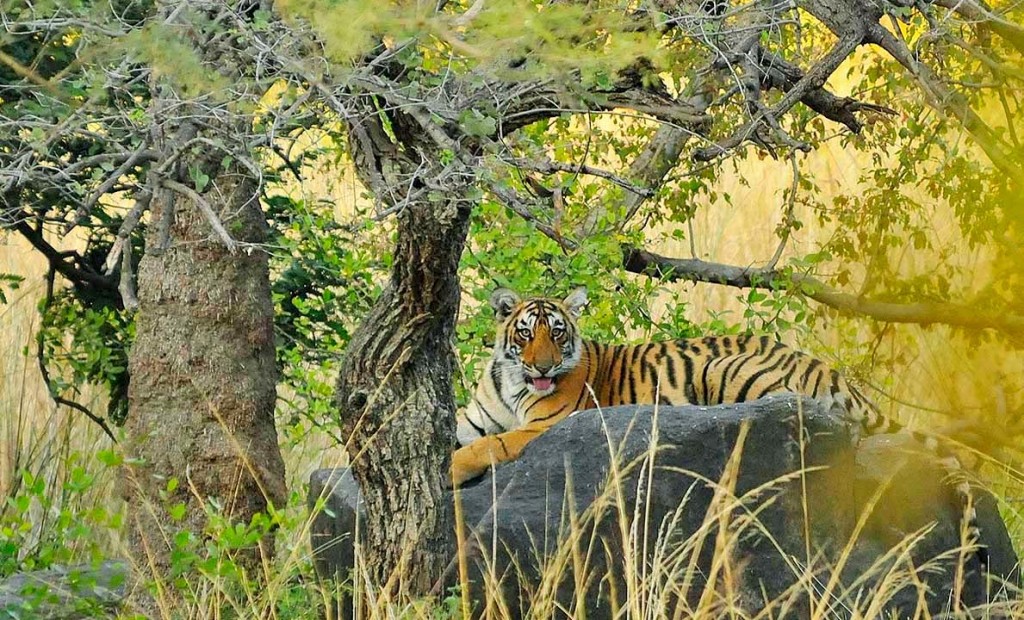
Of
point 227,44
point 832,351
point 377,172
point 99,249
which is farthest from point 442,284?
point 832,351

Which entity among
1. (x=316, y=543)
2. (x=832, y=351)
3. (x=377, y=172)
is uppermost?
(x=377, y=172)

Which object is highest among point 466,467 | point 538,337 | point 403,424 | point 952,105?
point 952,105

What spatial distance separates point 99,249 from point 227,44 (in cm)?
362

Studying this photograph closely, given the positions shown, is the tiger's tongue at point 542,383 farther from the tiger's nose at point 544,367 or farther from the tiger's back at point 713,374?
the tiger's back at point 713,374

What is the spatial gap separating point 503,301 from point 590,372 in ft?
1.89

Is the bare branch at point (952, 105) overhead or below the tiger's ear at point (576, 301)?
overhead

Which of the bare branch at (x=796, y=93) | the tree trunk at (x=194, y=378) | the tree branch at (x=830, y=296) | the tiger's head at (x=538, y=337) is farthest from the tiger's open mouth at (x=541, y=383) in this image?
the bare branch at (x=796, y=93)

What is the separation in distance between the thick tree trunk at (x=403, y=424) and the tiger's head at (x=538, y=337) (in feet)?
7.43

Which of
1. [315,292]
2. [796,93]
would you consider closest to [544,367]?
[315,292]

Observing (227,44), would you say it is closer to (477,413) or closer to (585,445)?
(585,445)

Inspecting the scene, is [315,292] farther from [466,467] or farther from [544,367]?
[466,467]

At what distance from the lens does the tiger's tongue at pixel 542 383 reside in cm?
698

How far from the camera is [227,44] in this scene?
12.3ft

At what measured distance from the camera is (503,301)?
692 centimetres
